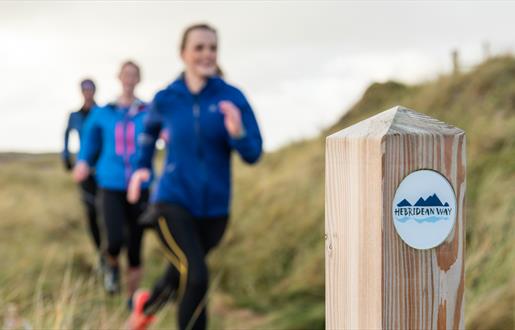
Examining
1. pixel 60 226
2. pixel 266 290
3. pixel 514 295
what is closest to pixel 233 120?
pixel 514 295

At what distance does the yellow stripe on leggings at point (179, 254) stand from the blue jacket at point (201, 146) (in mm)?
166

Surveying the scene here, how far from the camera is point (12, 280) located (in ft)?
25.5

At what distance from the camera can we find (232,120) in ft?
16.0

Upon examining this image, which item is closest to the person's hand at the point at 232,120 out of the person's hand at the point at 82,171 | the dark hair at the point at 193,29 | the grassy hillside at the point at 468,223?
the dark hair at the point at 193,29

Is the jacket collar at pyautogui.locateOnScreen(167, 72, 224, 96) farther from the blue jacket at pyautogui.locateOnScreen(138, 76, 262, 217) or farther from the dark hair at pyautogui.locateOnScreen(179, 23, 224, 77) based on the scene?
the dark hair at pyautogui.locateOnScreen(179, 23, 224, 77)

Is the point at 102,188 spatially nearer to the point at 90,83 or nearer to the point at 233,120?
the point at 90,83

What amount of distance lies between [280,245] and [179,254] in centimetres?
462

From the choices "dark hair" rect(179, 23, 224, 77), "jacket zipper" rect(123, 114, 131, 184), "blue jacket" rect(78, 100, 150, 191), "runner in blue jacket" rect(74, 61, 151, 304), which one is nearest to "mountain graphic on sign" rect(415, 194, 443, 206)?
"dark hair" rect(179, 23, 224, 77)

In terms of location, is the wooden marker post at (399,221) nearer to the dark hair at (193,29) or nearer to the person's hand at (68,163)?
the dark hair at (193,29)

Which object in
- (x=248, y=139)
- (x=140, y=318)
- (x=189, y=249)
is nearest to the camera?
(x=189, y=249)

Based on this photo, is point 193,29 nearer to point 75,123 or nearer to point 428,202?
point 428,202

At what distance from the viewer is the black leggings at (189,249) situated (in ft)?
15.8

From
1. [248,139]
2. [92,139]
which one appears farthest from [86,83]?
[248,139]

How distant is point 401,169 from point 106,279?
21.4ft
